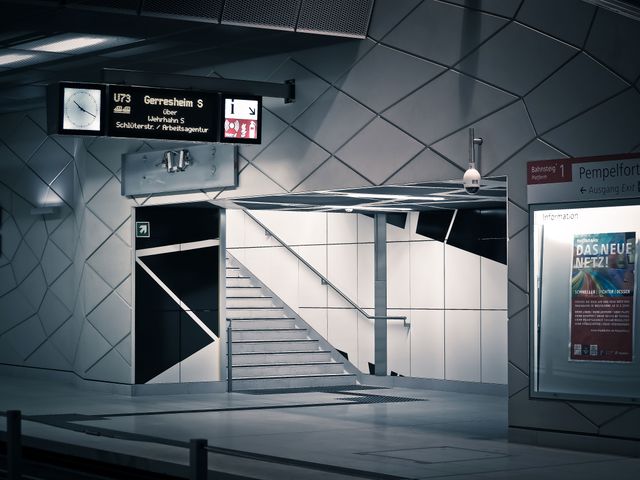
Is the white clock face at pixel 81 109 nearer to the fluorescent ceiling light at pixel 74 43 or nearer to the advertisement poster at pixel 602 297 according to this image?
the fluorescent ceiling light at pixel 74 43

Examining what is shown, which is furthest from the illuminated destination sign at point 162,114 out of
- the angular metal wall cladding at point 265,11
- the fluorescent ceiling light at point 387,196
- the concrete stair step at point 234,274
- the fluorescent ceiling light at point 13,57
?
the concrete stair step at point 234,274

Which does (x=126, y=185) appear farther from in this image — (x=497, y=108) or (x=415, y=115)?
(x=497, y=108)

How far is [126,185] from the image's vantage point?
64.0 feet

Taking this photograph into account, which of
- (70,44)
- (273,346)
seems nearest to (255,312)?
(273,346)

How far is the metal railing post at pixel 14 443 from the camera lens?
31.3ft

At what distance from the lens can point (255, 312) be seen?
914 inches

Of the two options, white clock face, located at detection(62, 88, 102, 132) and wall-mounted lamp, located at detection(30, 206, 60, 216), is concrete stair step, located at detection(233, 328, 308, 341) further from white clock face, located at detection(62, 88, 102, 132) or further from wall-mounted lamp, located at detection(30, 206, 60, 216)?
white clock face, located at detection(62, 88, 102, 132)

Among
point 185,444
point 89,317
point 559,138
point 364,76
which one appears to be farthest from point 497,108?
point 89,317

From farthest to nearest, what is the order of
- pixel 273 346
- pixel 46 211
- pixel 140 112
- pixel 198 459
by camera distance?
pixel 46 211 < pixel 273 346 < pixel 140 112 < pixel 198 459

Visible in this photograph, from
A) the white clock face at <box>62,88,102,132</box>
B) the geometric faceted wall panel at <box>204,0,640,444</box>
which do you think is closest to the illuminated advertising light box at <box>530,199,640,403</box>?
the geometric faceted wall panel at <box>204,0,640,444</box>

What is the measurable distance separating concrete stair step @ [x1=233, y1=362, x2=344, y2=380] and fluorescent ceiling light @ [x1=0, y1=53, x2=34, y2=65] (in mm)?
6670

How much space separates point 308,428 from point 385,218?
7554mm

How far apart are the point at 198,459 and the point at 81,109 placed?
7.48 metres

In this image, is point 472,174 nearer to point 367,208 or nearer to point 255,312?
point 367,208
